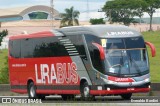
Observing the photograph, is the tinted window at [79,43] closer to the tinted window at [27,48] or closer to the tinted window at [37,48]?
the tinted window at [37,48]

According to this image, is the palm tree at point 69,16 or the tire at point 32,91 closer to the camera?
the tire at point 32,91

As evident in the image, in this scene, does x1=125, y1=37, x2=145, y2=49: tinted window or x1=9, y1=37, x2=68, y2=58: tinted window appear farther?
x1=9, y1=37, x2=68, y2=58: tinted window

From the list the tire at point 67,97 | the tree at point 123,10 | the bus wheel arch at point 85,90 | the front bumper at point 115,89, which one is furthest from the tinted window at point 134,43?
the tree at point 123,10

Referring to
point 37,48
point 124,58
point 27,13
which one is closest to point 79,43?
point 124,58

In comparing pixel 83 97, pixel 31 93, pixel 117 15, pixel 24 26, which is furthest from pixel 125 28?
pixel 24 26

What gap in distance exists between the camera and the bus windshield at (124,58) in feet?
82.3

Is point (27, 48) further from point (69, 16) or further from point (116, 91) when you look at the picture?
point (69, 16)

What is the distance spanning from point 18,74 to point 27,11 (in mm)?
148778

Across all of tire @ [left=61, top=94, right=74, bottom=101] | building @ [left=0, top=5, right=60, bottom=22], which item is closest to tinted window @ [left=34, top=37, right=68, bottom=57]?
tire @ [left=61, top=94, right=74, bottom=101]

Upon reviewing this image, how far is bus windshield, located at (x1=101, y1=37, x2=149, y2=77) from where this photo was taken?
25.1 m

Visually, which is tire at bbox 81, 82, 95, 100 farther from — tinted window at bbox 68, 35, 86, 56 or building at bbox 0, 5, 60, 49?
building at bbox 0, 5, 60, 49

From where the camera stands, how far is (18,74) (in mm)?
31344

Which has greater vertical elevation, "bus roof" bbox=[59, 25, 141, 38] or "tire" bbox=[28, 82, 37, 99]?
"bus roof" bbox=[59, 25, 141, 38]

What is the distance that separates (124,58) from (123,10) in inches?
3905
